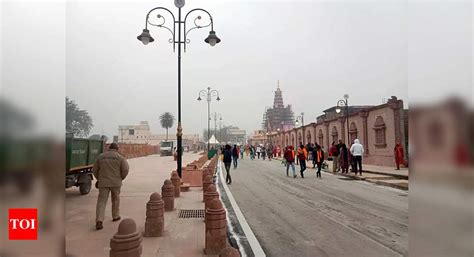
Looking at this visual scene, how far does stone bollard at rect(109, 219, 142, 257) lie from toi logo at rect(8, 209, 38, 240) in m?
1.45

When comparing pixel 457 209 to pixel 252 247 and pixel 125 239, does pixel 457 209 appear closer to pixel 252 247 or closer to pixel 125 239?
pixel 125 239

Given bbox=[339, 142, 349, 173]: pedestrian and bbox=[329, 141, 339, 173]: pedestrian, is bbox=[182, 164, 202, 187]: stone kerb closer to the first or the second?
bbox=[329, 141, 339, 173]: pedestrian

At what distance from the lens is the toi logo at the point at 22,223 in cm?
164

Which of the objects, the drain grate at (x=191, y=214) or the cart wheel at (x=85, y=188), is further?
the cart wheel at (x=85, y=188)

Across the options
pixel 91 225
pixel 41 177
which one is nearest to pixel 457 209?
pixel 41 177

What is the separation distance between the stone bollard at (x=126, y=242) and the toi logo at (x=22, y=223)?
4.76ft

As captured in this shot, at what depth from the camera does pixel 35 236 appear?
68.2 inches

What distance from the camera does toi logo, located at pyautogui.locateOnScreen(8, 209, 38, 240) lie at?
5.37ft

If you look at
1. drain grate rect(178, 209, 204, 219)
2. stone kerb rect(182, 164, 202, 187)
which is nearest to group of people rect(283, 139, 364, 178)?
stone kerb rect(182, 164, 202, 187)

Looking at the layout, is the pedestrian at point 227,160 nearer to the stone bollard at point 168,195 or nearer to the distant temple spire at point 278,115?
the stone bollard at point 168,195

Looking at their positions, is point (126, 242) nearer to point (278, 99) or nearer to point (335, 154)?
point (335, 154)

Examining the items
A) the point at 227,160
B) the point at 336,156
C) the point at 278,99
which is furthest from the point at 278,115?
the point at 227,160

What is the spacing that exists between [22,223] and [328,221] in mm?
6056

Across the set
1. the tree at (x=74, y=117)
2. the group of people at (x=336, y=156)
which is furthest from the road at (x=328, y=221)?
the group of people at (x=336, y=156)
